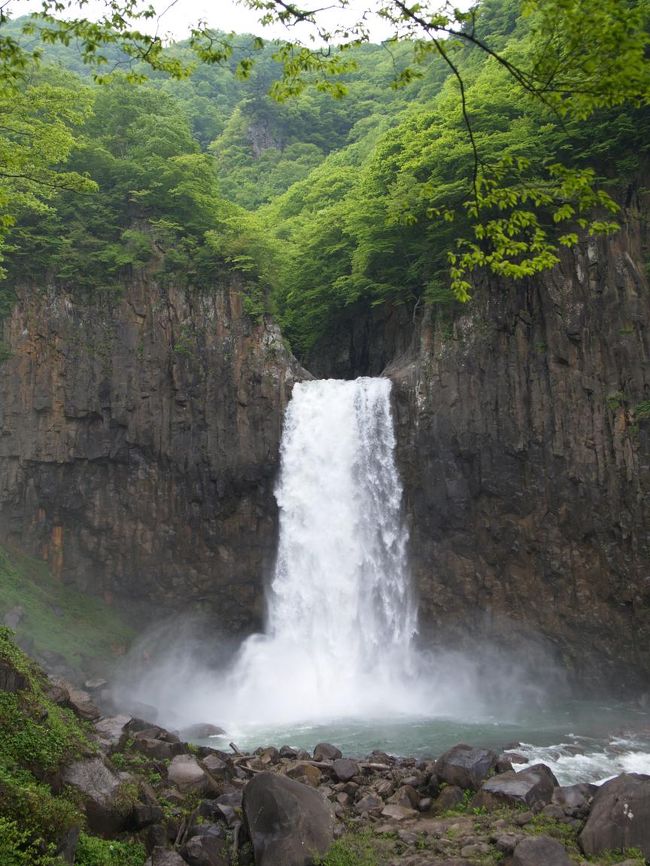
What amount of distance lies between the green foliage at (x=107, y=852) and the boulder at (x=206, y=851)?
1.82ft

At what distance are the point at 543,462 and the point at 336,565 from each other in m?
7.52

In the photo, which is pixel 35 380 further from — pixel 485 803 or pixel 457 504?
pixel 485 803

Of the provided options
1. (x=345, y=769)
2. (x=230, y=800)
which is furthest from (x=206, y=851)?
(x=345, y=769)

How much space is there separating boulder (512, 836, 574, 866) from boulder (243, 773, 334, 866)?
226cm

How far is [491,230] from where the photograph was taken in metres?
6.15

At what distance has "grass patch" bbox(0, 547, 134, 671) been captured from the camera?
20562 mm

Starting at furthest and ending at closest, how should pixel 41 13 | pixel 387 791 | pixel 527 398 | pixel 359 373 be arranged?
pixel 359 373 < pixel 527 398 < pixel 387 791 < pixel 41 13

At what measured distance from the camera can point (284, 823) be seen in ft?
26.4

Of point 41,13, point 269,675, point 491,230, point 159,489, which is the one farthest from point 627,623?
point 41,13

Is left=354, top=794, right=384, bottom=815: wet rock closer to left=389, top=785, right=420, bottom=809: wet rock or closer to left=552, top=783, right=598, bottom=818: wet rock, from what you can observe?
left=389, top=785, right=420, bottom=809: wet rock

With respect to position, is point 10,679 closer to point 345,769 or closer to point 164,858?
point 164,858

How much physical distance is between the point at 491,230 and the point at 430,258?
60.4 ft

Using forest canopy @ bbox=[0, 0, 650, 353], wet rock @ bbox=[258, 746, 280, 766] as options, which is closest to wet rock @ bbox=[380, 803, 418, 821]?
wet rock @ bbox=[258, 746, 280, 766]

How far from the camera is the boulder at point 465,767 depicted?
1082cm
